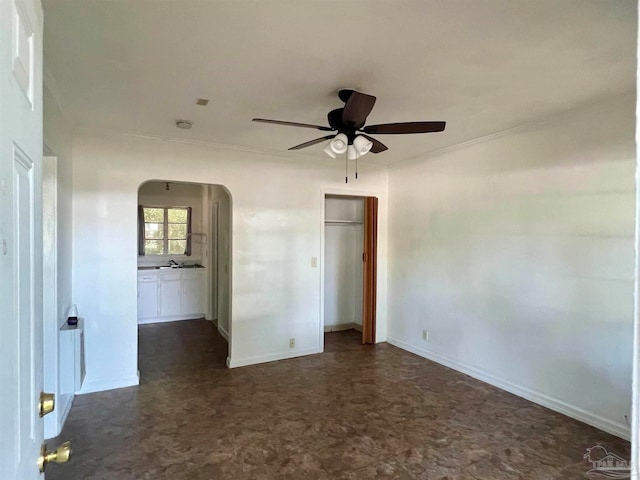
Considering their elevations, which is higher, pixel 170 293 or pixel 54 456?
pixel 54 456

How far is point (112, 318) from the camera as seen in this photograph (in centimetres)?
375

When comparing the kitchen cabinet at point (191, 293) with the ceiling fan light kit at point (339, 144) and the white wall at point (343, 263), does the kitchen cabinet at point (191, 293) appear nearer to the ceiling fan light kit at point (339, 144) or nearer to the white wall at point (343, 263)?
the white wall at point (343, 263)

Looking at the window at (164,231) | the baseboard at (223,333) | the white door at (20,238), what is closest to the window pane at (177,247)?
the window at (164,231)

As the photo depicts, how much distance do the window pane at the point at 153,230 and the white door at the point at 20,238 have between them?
617cm

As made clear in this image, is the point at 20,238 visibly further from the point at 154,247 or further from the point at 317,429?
the point at 154,247

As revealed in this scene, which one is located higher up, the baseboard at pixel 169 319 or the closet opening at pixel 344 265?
the closet opening at pixel 344 265

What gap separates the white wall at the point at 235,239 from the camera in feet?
12.1

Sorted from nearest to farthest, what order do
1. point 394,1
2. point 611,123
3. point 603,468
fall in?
point 394,1, point 603,468, point 611,123

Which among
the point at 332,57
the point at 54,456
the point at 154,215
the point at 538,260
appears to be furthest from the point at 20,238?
the point at 154,215

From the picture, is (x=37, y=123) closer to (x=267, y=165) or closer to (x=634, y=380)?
(x=634, y=380)

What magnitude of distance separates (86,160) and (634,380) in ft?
14.0

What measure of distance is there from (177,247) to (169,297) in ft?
3.27

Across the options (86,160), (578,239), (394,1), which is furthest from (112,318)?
(578,239)

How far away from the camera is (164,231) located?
6816mm
